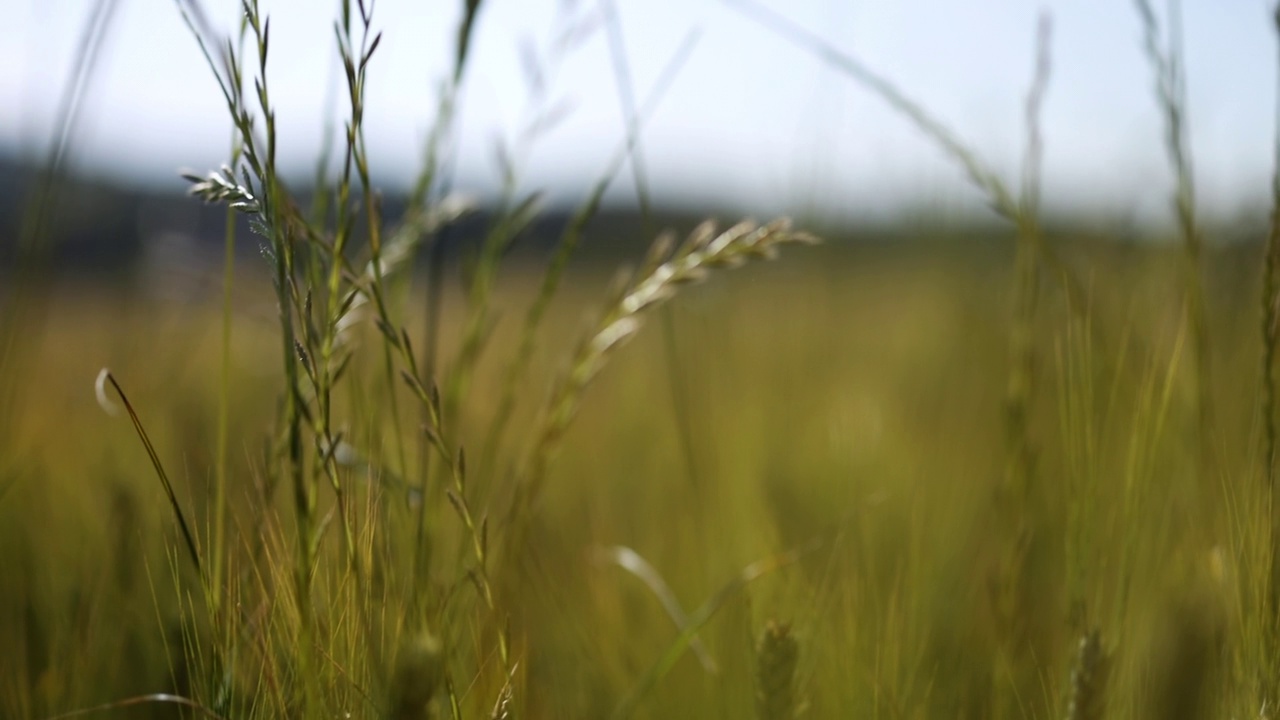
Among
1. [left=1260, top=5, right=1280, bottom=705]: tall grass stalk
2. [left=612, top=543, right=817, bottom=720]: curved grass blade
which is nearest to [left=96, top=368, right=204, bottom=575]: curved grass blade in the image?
[left=612, top=543, right=817, bottom=720]: curved grass blade

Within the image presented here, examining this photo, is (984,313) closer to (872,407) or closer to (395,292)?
(872,407)

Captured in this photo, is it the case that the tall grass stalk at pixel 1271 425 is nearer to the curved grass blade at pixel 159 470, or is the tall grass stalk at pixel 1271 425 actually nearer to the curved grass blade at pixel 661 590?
the curved grass blade at pixel 661 590

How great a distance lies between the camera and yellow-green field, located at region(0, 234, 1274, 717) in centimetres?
46

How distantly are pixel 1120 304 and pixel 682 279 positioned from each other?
1.07 metres

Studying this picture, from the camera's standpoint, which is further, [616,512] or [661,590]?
[616,512]

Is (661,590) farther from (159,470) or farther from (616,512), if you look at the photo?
(159,470)

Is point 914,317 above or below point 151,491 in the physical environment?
above

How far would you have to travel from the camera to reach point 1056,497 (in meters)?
0.88

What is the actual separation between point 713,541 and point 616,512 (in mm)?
317

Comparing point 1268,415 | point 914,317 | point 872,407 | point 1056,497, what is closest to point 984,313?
point 914,317

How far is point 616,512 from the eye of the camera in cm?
114

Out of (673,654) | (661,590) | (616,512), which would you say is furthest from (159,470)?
(616,512)

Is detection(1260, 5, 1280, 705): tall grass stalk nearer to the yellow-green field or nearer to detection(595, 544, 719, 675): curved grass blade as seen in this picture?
the yellow-green field

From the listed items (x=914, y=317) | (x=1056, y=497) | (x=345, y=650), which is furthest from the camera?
(x=914, y=317)
